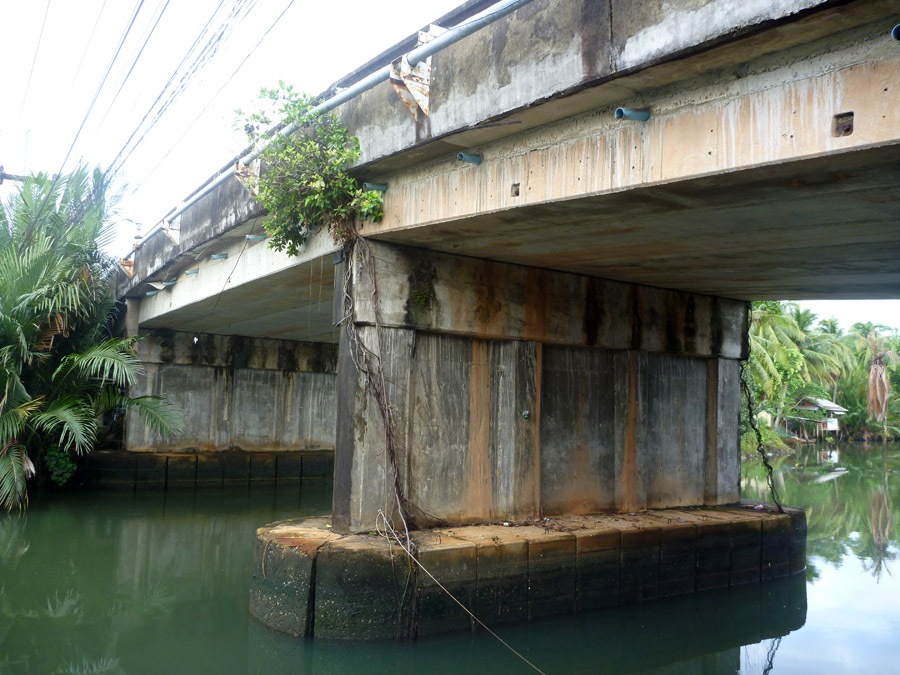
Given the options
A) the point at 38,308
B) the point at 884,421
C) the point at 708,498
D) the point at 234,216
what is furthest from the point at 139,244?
the point at 884,421

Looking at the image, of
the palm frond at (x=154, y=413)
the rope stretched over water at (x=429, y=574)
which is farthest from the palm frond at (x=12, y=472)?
the rope stretched over water at (x=429, y=574)

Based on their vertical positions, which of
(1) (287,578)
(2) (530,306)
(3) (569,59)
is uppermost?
(3) (569,59)

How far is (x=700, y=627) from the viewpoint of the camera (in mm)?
8852

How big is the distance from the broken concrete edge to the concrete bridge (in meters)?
0.48

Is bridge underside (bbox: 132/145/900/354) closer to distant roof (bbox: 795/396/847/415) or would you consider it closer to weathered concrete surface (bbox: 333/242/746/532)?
weathered concrete surface (bbox: 333/242/746/532)

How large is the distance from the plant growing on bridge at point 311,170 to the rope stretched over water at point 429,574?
2.91 meters

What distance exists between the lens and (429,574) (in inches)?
289

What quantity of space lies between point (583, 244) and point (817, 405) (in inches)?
1661

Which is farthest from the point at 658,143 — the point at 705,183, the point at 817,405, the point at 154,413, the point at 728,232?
the point at 817,405

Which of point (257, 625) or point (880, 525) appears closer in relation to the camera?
point (257, 625)

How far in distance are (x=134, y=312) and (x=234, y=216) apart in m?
9.23

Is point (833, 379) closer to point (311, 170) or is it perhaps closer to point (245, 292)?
point (245, 292)

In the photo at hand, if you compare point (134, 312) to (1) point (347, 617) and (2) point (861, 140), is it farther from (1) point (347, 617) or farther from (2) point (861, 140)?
(2) point (861, 140)

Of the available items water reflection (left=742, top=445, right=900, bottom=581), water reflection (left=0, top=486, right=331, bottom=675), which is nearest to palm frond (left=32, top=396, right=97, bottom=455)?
water reflection (left=0, top=486, right=331, bottom=675)
